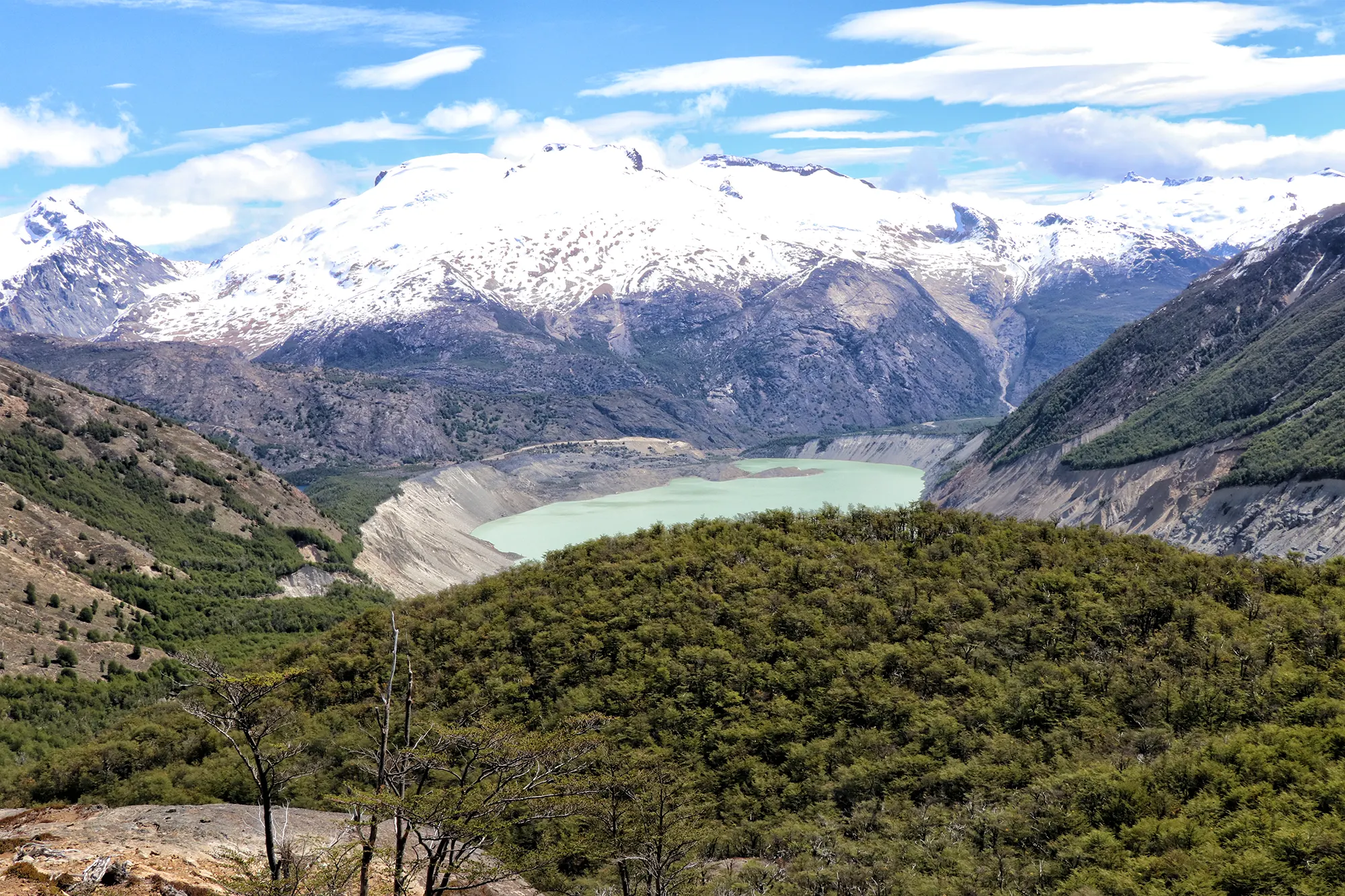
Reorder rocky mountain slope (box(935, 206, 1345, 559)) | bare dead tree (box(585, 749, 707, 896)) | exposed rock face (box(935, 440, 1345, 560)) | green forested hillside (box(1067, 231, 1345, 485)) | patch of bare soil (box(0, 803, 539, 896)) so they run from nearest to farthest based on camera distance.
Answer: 1. patch of bare soil (box(0, 803, 539, 896))
2. bare dead tree (box(585, 749, 707, 896))
3. exposed rock face (box(935, 440, 1345, 560))
4. rocky mountain slope (box(935, 206, 1345, 559))
5. green forested hillside (box(1067, 231, 1345, 485))

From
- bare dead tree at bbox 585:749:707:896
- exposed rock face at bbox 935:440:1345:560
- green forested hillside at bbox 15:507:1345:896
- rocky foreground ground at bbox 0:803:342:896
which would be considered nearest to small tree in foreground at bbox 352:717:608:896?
bare dead tree at bbox 585:749:707:896

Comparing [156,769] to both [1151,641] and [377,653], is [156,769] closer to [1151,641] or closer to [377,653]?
[377,653]

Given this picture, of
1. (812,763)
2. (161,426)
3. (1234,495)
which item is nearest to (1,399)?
(161,426)

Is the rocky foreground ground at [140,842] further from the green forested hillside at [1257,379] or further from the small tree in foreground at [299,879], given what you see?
the green forested hillside at [1257,379]

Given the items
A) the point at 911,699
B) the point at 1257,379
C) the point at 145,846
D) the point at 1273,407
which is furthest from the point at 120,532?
the point at 1257,379

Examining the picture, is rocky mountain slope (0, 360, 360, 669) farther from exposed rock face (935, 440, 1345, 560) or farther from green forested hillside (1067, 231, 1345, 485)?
green forested hillside (1067, 231, 1345, 485)

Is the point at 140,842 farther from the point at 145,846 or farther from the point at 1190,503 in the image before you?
the point at 1190,503
